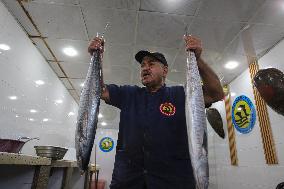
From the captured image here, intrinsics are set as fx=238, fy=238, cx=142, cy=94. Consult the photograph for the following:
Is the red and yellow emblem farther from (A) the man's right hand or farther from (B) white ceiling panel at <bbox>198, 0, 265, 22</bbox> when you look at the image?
(B) white ceiling panel at <bbox>198, 0, 265, 22</bbox>

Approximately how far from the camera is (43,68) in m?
5.22

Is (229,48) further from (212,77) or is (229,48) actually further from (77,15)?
(212,77)

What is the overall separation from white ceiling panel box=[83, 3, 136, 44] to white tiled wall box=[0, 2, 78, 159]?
1200 millimetres

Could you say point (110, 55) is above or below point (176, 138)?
above

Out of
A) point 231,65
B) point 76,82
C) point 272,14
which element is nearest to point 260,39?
point 272,14

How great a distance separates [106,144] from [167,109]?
36.8 ft

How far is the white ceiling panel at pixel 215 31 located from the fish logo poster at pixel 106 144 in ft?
30.3

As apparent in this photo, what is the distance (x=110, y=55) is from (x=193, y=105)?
3815 mm

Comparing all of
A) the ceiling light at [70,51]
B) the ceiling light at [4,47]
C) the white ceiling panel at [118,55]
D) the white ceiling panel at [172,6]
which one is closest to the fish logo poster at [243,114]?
the white ceiling panel at [172,6]

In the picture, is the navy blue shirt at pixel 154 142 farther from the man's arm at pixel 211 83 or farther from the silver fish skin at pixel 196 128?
the silver fish skin at pixel 196 128

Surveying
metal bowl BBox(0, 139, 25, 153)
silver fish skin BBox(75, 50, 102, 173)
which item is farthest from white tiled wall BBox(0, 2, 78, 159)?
silver fish skin BBox(75, 50, 102, 173)

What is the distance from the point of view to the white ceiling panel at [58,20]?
3.55 metres

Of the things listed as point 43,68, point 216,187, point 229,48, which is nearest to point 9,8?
point 43,68

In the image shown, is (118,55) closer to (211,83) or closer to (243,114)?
(243,114)
